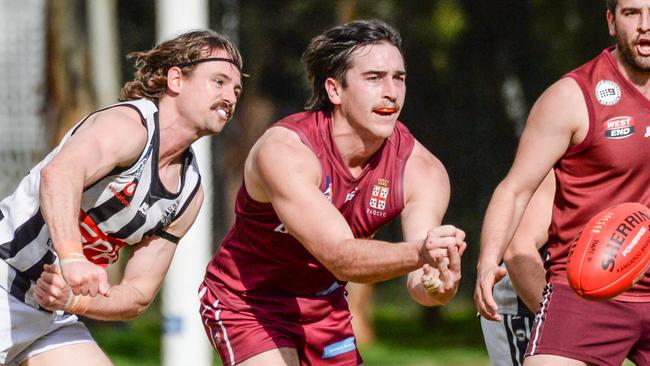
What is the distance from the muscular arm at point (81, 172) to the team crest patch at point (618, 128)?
189cm

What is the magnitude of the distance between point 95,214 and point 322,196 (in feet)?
3.29

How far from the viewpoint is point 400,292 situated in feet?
63.7

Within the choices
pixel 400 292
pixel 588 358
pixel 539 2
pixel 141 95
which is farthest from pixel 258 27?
pixel 588 358

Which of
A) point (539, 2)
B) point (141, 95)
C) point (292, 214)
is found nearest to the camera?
point (292, 214)

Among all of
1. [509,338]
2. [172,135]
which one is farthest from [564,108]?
[172,135]

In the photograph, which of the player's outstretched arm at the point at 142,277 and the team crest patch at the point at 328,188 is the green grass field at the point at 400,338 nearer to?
the player's outstretched arm at the point at 142,277

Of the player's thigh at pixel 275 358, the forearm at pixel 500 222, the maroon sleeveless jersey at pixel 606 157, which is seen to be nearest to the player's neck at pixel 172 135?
the player's thigh at pixel 275 358

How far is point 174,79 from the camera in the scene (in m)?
5.31

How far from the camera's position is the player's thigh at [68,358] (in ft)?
16.9

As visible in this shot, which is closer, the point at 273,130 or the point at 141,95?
the point at 273,130

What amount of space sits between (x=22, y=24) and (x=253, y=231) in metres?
12.1

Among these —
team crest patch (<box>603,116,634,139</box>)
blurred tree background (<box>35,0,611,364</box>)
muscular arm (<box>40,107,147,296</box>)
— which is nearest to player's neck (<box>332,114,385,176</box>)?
muscular arm (<box>40,107,147,296</box>)

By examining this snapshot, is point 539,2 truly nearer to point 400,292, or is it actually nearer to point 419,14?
point 419,14

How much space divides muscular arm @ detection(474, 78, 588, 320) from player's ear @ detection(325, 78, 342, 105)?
2.70 ft
